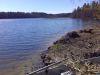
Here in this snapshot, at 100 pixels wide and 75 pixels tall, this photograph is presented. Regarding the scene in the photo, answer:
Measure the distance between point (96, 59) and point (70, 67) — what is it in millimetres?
1761

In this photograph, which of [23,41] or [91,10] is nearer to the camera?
[23,41]

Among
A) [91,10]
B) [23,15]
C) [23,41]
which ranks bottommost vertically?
[23,15]

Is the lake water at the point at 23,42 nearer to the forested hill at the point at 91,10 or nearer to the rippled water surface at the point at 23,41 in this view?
the rippled water surface at the point at 23,41

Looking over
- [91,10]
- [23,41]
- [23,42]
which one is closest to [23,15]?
[91,10]

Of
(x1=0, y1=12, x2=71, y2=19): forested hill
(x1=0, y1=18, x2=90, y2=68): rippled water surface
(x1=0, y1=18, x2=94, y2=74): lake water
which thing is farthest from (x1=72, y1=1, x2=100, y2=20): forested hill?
(x1=0, y1=12, x2=71, y2=19): forested hill

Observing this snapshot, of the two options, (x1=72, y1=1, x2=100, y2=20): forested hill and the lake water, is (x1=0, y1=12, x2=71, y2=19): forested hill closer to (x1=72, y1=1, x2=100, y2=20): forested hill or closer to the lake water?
(x1=72, y1=1, x2=100, y2=20): forested hill

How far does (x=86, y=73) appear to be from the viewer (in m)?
7.34

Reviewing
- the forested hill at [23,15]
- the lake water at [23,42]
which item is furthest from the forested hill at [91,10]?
the forested hill at [23,15]

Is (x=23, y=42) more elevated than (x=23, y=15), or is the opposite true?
(x=23, y=42)

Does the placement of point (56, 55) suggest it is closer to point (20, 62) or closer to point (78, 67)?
point (20, 62)

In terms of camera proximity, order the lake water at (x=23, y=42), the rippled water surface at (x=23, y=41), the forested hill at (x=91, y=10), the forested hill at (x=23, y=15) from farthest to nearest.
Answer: the forested hill at (x=23, y=15)
the forested hill at (x=91, y=10)
the rippled water surface at (x=23, y=41)
the lake water at (x=23, y=42)

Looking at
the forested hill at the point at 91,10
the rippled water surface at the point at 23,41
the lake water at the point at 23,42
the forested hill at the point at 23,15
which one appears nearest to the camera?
the lake water at the point at 23,42

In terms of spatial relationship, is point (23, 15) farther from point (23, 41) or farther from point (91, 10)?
point (23, 41)

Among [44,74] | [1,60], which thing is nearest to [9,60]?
[1,60]
